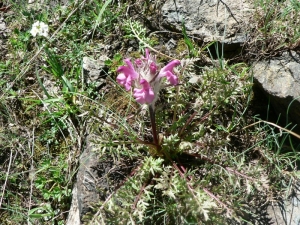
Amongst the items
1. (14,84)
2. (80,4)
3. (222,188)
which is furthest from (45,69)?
(222,188)

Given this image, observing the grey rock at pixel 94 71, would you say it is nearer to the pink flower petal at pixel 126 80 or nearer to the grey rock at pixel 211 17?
the grey rock at pixel 211 17

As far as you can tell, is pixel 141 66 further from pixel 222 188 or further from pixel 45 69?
pixel 45 69

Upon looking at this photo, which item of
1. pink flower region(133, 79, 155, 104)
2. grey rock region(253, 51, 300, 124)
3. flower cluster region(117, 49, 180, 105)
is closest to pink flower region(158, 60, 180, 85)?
flower cluster region(117, 49, 180, 105)

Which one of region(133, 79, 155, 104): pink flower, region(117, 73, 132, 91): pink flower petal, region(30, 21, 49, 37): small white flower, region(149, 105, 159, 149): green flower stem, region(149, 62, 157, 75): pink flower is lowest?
region(149, 105, 159, 149): green flower stem

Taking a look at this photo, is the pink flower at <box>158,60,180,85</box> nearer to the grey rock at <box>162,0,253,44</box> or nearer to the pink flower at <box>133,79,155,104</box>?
the pink flower at <box>133,79,155,104</box>

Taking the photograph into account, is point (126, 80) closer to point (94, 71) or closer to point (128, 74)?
point (128, 74)

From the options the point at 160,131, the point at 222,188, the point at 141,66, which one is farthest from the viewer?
the point at 160,131
